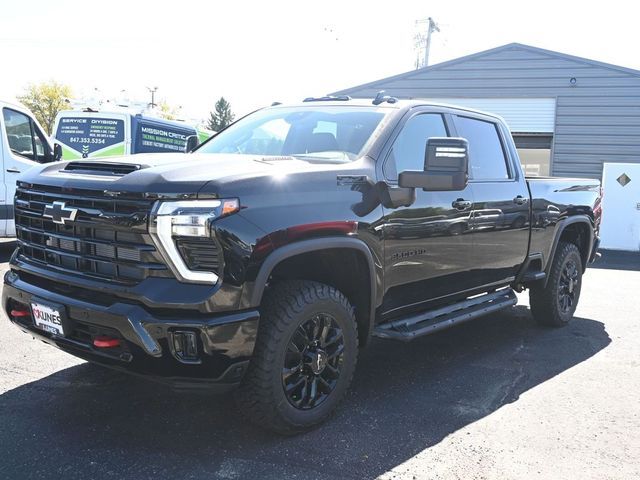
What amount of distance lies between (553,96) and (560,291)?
1145cm

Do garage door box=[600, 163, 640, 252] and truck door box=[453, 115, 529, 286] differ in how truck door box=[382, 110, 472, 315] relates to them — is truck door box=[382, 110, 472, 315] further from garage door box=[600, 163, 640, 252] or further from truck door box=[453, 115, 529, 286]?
garage door box=[600, 163, 640, 252]

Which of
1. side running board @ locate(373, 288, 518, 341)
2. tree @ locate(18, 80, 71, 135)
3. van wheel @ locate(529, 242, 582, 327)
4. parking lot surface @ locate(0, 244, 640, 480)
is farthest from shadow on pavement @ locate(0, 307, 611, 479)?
tree @ locate(18, 80, 71, 135)

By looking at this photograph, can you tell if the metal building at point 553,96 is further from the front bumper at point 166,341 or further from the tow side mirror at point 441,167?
the front bumper at point 166,341

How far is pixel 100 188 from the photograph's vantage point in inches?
113

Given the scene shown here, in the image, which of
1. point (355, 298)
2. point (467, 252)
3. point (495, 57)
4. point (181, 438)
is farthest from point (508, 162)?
point (495, 57)

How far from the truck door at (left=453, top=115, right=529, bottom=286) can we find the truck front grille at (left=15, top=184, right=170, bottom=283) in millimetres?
2519

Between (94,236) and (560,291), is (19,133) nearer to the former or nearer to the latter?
(94,236)

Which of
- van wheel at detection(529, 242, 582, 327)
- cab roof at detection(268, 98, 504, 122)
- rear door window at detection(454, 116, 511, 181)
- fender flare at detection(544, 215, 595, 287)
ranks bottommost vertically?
van wheel at detection(529, 242, 582, 327)

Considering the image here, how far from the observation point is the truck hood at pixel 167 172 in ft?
9.12

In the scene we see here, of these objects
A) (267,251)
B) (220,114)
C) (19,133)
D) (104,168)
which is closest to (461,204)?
(267,251)

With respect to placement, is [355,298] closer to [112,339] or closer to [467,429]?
[467,429]

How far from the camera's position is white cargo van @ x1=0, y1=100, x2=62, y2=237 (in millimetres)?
8273

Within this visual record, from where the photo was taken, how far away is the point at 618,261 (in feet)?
37.9

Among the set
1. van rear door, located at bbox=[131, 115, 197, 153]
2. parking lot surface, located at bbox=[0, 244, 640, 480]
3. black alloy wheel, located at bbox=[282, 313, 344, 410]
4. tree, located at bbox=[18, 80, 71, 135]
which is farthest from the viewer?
tree, located at bbox=[18, 80, 71, 135]
